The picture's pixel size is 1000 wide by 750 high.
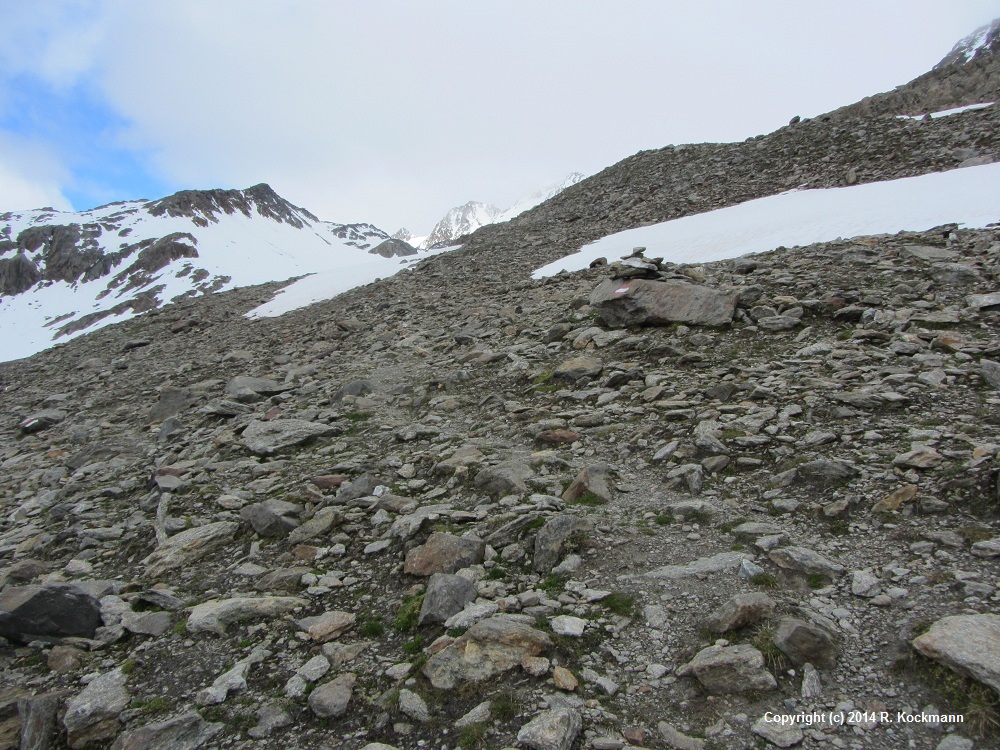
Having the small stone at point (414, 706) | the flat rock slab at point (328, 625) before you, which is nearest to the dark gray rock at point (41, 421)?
the flat rock slab at point (328, 625)

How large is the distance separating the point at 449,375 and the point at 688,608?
30.3 ft

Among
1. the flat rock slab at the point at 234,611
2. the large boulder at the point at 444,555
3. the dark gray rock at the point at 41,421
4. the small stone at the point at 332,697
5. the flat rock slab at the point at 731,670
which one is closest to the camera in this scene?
the flat rock slab at the point at 731,670

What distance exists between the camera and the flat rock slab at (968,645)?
3.76 meters

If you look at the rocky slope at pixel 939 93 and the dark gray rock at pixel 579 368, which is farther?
the rocky slope at pixel 939 93

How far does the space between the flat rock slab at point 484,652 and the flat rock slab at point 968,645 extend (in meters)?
2.84

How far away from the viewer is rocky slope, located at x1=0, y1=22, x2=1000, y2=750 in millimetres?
4340

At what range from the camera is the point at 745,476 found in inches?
287

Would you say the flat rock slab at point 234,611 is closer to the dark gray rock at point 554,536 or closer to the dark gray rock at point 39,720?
the dark gray rock at point 39,720

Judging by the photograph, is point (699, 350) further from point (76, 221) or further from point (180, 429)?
point (76, 221)

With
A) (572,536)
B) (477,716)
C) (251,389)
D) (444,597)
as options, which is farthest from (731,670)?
(251,389)

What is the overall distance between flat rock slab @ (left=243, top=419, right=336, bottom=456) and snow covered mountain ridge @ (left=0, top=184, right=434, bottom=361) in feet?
429

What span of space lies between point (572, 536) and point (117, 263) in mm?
195297

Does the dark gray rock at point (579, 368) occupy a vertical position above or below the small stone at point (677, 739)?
above

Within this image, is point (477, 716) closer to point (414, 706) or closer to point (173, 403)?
point (414, 706)
